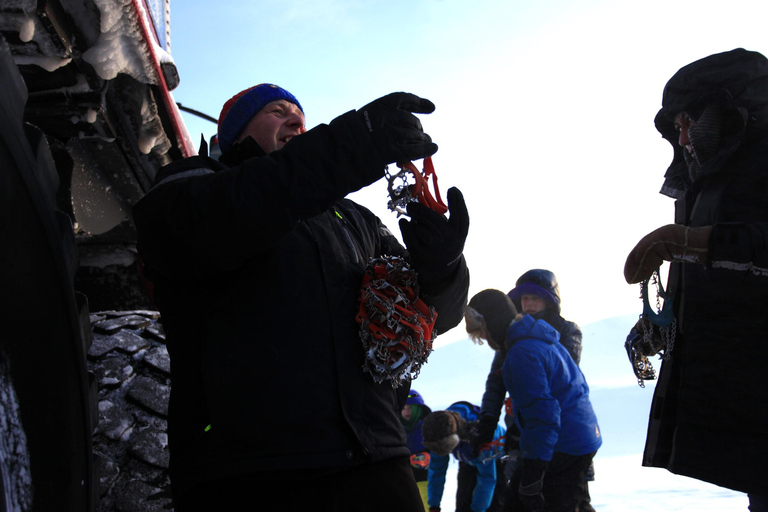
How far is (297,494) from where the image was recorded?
4.14 feet

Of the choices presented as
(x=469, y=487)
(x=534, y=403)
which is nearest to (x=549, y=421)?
(x=534, y=403)

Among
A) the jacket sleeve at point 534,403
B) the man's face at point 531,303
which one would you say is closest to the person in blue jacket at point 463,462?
the man's face at point 531,303

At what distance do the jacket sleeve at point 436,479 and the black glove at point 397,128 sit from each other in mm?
5131

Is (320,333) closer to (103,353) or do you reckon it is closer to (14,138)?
(14,138)

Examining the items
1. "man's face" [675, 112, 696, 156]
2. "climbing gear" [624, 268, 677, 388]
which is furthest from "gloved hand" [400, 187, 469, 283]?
"man's face" [675, 112, 696, 156]

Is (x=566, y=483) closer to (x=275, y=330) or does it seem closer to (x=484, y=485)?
(x=484, y=485)

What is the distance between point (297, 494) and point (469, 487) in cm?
501

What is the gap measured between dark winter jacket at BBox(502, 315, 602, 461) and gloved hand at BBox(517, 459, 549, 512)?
55 mm

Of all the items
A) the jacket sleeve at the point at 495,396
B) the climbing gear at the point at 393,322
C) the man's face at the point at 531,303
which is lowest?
the climbing gear at the point at 393,322

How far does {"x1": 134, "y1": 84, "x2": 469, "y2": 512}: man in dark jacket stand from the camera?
4.14 feet

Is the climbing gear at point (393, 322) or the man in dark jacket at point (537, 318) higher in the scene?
the man in dark jacket at point (537, 318)

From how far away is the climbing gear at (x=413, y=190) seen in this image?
1.56m

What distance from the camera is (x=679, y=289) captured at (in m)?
2.22

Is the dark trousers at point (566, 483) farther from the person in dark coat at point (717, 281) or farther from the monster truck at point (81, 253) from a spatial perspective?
the monster truck at point (81, 253)
